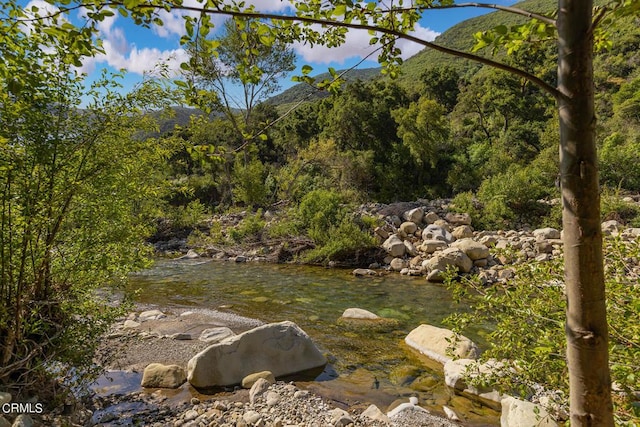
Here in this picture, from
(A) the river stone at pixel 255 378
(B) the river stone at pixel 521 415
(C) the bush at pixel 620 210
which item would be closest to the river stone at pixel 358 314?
(A) the river stone at pixel 255 378

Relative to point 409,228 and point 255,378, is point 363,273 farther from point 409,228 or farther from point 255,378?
point 255,378

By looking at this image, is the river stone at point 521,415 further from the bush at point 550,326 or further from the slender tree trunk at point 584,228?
the slender tree trunk at point 584,228

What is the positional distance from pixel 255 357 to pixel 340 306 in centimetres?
356


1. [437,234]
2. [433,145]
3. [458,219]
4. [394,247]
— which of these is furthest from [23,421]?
[433,145]

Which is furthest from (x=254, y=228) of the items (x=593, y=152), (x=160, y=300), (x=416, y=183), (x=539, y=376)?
(x=593, y=152)

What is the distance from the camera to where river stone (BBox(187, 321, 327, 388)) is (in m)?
4.86

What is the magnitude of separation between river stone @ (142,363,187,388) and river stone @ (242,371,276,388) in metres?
0.81

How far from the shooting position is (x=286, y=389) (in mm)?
4602

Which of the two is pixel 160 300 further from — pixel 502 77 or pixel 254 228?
pixel 502 77

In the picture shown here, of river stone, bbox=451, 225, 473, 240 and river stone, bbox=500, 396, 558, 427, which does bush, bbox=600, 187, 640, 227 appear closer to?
river stone, bbox=451, 225, 473, 240

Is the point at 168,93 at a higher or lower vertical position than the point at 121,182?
higher

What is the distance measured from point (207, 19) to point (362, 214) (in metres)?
14.4

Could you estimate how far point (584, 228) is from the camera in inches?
40.9

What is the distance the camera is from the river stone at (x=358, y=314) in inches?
296
